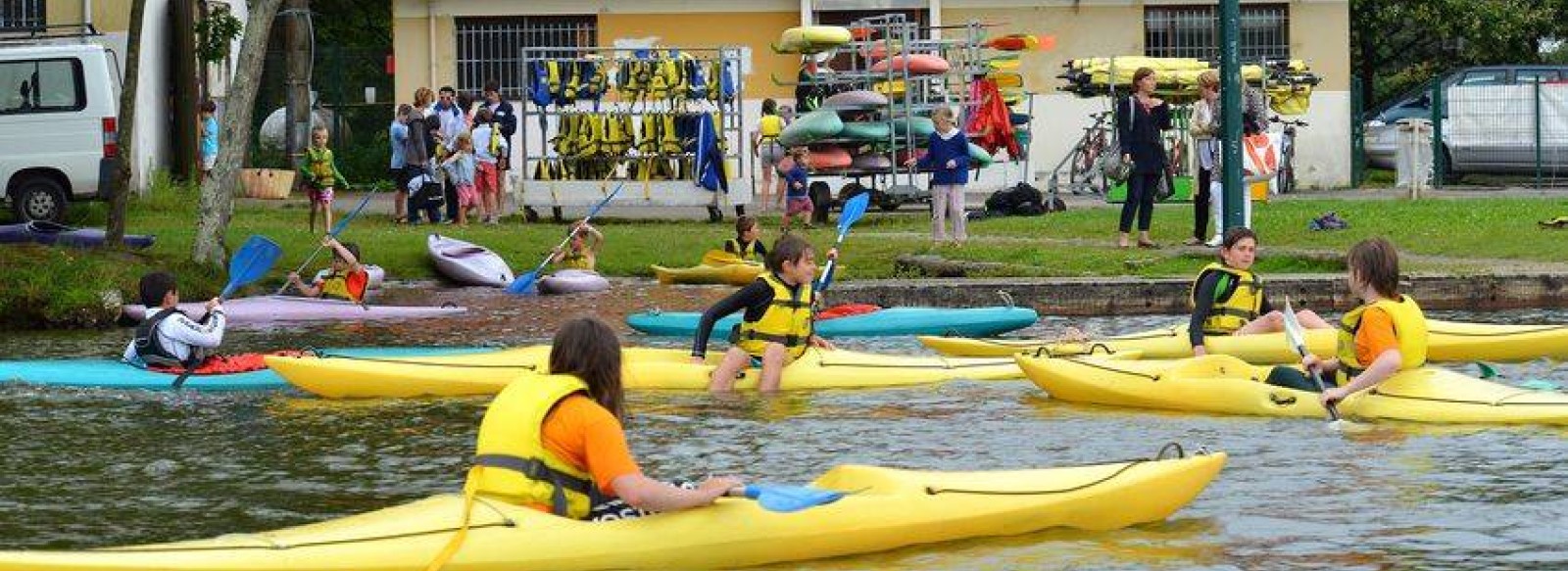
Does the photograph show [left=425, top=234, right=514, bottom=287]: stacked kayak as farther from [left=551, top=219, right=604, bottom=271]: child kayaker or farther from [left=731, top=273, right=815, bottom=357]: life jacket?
[left=731, top=273, right=815, bottom=357]: life jacket

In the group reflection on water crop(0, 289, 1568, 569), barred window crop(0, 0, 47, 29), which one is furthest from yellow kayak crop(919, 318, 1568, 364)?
barred window crop(0, 0, 47, 29)

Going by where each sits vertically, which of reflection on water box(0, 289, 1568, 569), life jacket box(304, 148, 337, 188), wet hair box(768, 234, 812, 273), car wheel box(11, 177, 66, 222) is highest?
life jacket box(304, 148, 337, 188)

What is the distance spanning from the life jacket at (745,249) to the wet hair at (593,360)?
43.2 feet

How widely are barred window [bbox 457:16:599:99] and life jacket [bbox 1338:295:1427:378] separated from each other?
23.4m

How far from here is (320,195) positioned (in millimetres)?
26219

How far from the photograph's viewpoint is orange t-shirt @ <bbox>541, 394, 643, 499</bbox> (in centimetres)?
880

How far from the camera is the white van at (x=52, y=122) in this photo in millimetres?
26094

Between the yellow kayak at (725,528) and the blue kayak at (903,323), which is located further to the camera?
the blue kayak at (903,323)

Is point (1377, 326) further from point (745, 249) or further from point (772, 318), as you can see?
point (745, 249)

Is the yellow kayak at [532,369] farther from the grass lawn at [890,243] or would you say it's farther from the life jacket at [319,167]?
the life jacket at [319,167]

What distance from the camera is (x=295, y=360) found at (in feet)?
49.1

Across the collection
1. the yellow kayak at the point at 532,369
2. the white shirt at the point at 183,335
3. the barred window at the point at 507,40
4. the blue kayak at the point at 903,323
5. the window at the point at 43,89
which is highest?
the barred window at the point at 507,40

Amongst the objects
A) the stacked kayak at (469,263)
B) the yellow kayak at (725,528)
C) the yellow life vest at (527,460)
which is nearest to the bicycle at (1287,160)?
the stacked kayak at (469,263)

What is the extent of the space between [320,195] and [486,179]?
107 inches
